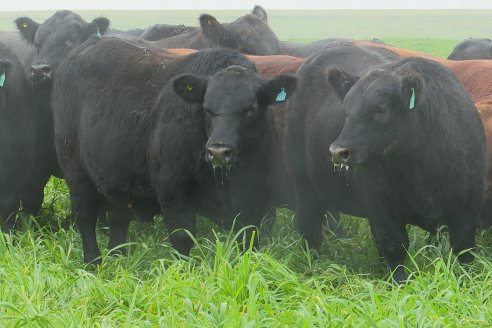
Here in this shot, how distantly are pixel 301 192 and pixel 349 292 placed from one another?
79.0 inches

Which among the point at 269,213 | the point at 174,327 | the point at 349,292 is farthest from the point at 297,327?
the point at 269,213

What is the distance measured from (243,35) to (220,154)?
6583mm

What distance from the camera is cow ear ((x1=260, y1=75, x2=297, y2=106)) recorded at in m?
6.17

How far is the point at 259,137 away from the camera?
20.3 feet

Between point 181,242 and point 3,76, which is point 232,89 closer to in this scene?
point 181,242

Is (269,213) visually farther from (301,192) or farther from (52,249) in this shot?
(52,249)

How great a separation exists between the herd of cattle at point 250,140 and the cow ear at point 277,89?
0.04ft

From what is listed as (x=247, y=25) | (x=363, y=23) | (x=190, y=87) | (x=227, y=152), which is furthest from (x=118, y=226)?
(x=363, y=23)

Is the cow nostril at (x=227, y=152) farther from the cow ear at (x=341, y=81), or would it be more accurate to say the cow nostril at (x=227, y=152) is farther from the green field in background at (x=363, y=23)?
the green field in background at (x=363, y=23)

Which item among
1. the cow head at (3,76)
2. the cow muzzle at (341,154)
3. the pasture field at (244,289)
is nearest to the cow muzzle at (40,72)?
the cow head at (3,76)

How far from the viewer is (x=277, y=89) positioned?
618 cm

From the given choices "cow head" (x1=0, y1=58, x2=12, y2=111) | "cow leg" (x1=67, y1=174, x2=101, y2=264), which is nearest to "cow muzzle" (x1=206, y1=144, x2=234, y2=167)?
"cow leg" (x1=67, y1=174, x2=101, y2=264)

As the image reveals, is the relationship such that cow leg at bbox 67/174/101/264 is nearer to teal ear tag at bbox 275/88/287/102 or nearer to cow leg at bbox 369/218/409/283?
teal ear tag at bbox 275/88/287/102

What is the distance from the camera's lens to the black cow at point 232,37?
438 inches
